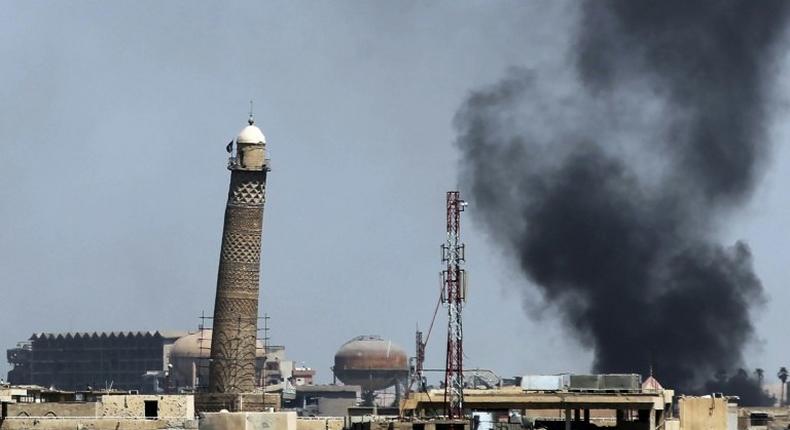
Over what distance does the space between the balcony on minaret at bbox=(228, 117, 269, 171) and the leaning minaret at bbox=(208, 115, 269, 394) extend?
7 cm

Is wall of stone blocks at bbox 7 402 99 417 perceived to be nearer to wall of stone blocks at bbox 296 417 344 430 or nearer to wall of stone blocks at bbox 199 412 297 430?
wall of stone blocks at bbox 296 417 344 430

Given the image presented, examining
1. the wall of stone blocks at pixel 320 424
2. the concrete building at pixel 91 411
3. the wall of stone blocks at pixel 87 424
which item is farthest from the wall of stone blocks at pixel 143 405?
the wall of stone blocks at pixel 87 424

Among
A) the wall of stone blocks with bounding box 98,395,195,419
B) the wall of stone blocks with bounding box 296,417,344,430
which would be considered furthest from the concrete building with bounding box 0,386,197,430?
the wall of stone blocks with bounding box 296,417,344,430

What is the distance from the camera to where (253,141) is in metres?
154

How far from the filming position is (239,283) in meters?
151

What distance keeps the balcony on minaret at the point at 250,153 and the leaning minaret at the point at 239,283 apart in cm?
7

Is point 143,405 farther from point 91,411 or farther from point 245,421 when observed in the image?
point 245,421

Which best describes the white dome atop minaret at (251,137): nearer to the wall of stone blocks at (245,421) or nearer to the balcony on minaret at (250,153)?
the balcony on minaret at (250,153)

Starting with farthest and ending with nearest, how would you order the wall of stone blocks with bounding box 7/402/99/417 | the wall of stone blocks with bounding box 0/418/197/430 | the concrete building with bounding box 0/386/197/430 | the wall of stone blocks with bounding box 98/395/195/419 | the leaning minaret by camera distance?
the leaning minaret
the wall of stone blocks with bounding box 98/395/195/419
the wall of stone blocks with bounding box 7/402/99/417
the concrete building with bounding box 0/386/197/430
the wall of stone blocks with bounding box 0/418/197/430

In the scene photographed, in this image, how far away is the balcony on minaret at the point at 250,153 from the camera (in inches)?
6038

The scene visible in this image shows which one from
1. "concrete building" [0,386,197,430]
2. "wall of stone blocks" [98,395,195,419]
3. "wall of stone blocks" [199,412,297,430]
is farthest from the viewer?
"wall of stone blocks" [98,395,195,419]

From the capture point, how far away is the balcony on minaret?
153 metres

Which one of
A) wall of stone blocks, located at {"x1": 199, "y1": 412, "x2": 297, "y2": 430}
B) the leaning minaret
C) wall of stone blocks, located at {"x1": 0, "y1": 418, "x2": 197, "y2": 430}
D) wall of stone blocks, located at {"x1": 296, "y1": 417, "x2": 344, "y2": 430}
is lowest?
wall of stone blocks, located at {"x1": 199, "y1": 412, "x2": 297, "y2": 430}

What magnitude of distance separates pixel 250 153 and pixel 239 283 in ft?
32.8
